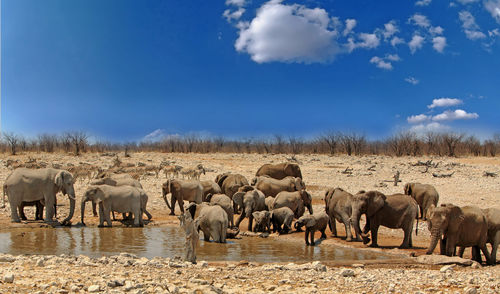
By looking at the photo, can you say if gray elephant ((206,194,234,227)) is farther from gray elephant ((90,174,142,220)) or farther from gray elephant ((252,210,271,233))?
gray elephant ((90,174,142,220))

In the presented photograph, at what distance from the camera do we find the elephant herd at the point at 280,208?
33.8 ft

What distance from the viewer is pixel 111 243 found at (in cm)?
1204

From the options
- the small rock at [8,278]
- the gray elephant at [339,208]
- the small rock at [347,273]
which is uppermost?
the gray elephant at [339,208]

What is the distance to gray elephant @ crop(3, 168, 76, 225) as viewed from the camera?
48.4 feet

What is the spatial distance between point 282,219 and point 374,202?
3.27m

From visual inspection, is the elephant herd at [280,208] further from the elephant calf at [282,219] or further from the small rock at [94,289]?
the small rock at [94,289]

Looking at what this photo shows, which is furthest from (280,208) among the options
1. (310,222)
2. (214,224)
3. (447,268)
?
(447,268)

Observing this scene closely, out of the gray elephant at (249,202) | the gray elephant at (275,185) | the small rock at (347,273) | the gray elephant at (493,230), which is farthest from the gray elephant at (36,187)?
the gray elephant at (493,230)

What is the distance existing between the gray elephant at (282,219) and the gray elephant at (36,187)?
21.2 ft

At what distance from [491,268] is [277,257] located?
4.43m

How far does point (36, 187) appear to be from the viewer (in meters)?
15.0

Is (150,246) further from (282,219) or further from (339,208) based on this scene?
(339,208)

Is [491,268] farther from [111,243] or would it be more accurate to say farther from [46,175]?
[46,175]

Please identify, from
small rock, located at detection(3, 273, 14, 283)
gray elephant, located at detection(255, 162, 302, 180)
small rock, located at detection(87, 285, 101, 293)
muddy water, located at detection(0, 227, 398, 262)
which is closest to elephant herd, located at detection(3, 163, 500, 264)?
muddy water, located at detection(0, 227, 398, 262)
